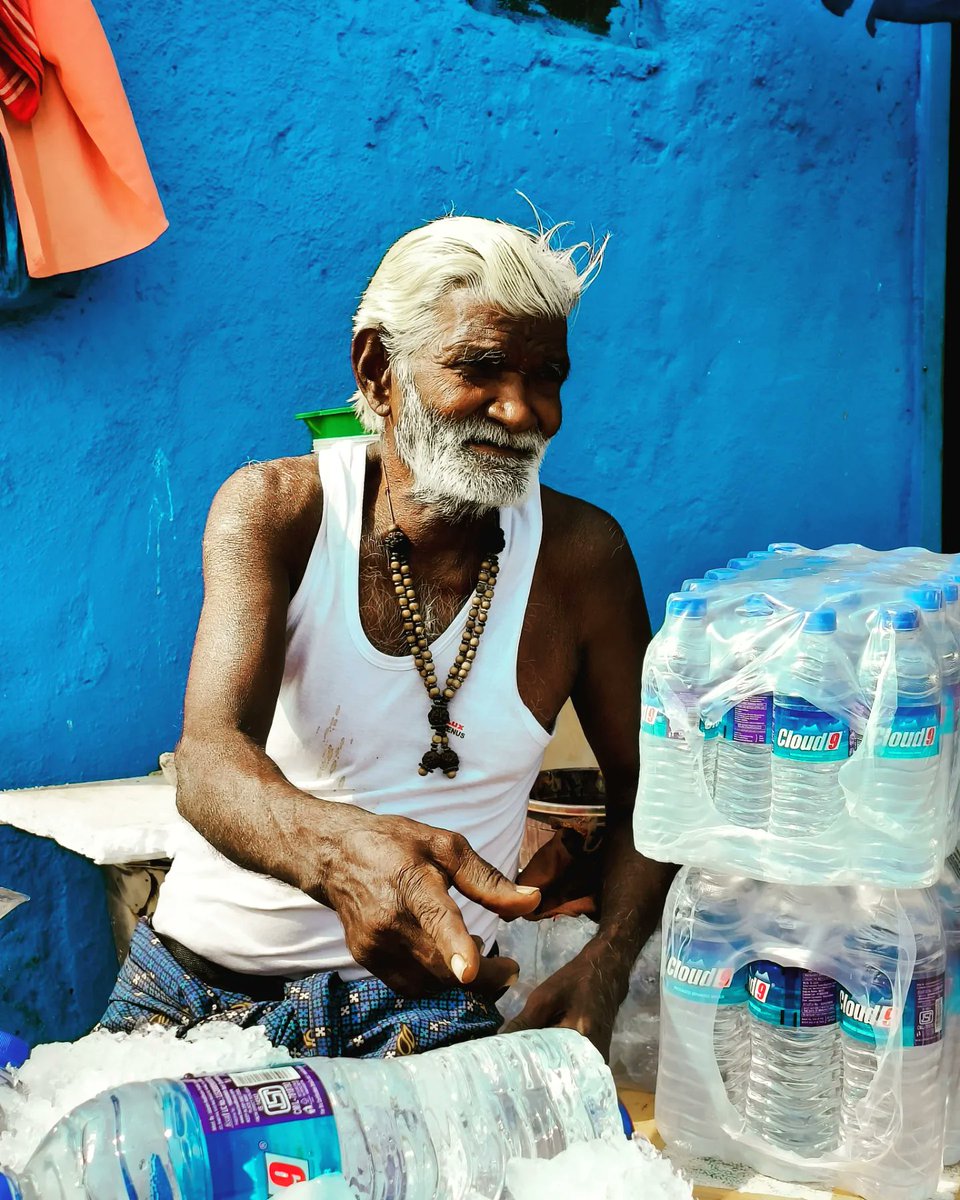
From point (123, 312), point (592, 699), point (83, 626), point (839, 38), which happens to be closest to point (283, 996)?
point (592, 699)

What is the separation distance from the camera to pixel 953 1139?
6.17 feet

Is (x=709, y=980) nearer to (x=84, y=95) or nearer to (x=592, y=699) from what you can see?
(x=592, y=699)

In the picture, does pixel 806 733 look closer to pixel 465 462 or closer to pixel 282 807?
pixel 282 807

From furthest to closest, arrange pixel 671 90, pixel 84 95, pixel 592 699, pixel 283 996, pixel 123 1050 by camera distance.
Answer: pixel 671 90 → pixel 84 95 → pixel 592 699 → pixel 283 996 → pixel 123 1050

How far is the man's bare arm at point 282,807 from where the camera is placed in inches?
60.0

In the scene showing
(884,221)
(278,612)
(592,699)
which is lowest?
(592,699)

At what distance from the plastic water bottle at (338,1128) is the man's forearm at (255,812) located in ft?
0.92

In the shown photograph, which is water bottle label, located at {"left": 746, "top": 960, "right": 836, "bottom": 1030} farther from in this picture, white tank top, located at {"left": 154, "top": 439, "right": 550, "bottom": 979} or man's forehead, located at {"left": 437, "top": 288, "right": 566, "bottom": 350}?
man's forehead, located at {"left": 437, "top": 288, "right": 566, "bottom": 350}

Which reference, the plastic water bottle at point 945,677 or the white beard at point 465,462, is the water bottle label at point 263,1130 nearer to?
the plastic water bottle at point 945,677

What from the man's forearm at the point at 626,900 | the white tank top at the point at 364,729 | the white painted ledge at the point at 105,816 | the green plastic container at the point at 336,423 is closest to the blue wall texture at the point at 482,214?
the white painted ledge at the point at 105,816

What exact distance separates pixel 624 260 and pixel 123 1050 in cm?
260

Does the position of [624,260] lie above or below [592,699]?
above

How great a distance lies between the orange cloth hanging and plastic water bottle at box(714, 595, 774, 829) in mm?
2018

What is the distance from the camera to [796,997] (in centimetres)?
181
